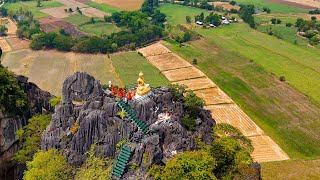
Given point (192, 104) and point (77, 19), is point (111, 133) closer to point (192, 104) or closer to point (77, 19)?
point (192, 104)

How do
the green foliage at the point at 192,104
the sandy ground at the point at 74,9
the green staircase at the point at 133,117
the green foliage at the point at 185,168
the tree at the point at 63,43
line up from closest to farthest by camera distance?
the green foliage at the point at 185,168
the green staircase at the point at 133,117
the green foliage at the point at 192,104
the tree at the point at 63,43
the sandy ground at the point at 74,9

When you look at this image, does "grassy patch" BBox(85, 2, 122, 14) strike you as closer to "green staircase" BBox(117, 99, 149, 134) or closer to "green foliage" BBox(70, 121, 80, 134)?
"green staircase" BBox(117, 99, 149, 134)

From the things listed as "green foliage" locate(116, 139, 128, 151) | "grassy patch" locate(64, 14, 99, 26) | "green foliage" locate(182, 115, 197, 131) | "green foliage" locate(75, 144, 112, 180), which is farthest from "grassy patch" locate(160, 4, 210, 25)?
"green foliage" locate(75, 144, 112, 180)

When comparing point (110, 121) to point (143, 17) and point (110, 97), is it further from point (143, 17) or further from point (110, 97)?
point (143, 17)

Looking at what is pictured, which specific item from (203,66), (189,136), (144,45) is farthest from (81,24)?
(189,136)

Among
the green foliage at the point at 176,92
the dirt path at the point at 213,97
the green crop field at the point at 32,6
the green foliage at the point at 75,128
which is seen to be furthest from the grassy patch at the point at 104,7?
the green foliage at the point at 75,128

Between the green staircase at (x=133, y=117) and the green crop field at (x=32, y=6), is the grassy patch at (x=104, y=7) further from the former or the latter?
the green staircase at (x=133, y=117)
